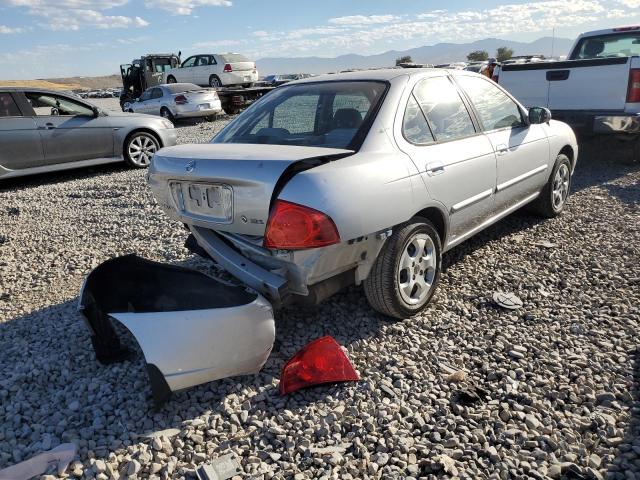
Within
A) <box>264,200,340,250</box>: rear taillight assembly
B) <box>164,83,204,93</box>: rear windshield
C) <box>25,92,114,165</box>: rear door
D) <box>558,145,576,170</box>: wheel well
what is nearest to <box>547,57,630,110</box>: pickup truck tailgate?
<box>558,145,576,170</box>: wheel well

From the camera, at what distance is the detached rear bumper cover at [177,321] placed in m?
2.53

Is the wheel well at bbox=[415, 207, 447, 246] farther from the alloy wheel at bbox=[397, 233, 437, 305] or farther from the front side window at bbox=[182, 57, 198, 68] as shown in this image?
the front side window at bbox=[182, 57, 198, 68]

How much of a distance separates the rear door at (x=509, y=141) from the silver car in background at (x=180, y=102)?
1494cm

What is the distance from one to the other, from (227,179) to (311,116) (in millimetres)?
1187

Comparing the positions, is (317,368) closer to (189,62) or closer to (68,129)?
(68,129)

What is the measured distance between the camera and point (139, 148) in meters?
9.52

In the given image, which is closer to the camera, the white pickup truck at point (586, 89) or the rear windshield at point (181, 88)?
the white pickup truck at point (586, 89)

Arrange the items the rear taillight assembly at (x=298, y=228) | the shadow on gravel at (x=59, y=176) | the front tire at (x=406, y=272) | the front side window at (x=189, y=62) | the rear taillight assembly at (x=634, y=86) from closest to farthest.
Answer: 1. the rear taillight assembly at (x=298, y=228)
2. the front tire at (x=406, y=272)
3. the rear taillight assembly at (x=634, y=86)
4. the shadow on gravel at (x=59, y=176)
5. the front side window at (x=189, y=62)

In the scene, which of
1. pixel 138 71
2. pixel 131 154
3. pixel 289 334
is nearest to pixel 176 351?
pixel 289 334

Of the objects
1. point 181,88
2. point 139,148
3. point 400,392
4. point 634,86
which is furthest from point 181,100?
point 400,392

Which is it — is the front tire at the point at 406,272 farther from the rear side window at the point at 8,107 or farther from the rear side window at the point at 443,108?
the rear side window at the point at 8,107

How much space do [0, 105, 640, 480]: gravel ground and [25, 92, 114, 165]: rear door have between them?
447 cm

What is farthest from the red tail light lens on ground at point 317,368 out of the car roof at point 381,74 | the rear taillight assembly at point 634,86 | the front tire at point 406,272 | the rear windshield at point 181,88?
the rear windshield at point 181,88

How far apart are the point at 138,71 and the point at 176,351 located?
27053 millimetres
